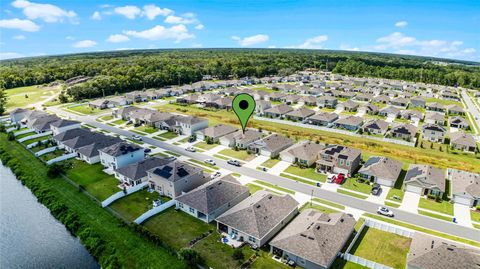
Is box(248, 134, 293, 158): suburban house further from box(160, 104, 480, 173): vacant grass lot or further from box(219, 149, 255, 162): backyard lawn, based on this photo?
box(160, 104, 480, 173): vacant grass lot

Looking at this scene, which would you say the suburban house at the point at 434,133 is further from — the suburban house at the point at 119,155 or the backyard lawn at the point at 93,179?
the backyard lawn at the point at 93,179

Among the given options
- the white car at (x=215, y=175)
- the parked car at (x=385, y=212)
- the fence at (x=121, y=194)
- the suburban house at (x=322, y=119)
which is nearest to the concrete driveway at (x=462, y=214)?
the parked car at (x=385, y=212)

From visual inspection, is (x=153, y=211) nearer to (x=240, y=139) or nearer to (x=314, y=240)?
(x=314, y=240)

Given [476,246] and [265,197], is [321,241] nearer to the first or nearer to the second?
[265,197]

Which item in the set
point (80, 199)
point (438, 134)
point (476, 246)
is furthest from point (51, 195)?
point (438, 134)

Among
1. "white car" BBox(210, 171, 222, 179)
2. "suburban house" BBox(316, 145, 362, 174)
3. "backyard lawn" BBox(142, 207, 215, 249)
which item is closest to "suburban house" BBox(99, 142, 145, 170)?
"white car" BBox(210, 171, 222, 179)
